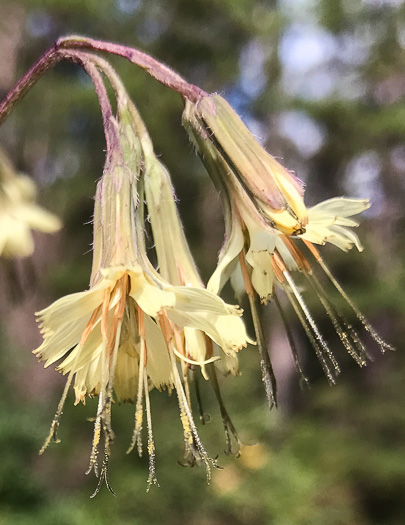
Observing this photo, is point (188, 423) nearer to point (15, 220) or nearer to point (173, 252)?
point (173, 252)

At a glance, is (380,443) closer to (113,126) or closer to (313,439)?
(313,439)

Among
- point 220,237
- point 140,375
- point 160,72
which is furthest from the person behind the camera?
point 220,237

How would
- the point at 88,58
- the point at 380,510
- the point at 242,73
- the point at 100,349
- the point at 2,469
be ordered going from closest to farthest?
the point at 100,349
the point at 88,58
the point at 2,469
the point at 380,510
the point at 242,73

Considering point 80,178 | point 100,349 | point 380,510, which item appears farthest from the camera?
point 380,510

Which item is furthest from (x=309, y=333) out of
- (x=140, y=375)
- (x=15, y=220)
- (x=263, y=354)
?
(x=15, y=220)

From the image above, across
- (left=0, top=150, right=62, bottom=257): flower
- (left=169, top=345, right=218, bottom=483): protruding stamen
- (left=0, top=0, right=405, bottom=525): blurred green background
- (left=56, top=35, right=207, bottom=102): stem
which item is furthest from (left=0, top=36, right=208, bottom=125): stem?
(left=0, top=0, right=405, bottom=525): blurred green background

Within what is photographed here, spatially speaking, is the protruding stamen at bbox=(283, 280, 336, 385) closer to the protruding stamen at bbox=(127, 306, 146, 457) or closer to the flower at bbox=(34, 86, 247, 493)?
the flower at bbox=(34, 86, 247, 493)

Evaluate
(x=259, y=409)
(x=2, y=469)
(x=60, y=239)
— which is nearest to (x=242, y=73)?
(x=60, y=239)
